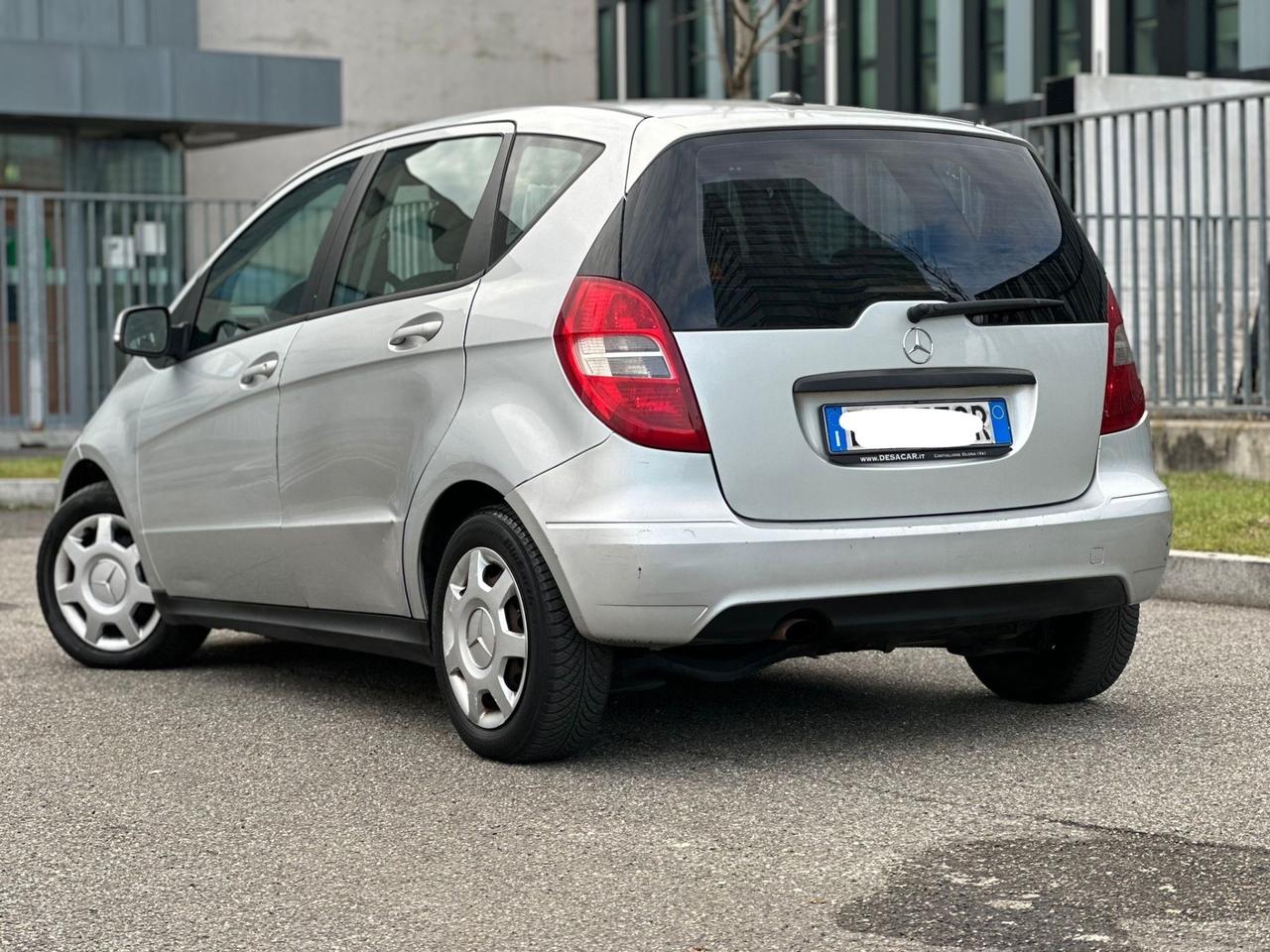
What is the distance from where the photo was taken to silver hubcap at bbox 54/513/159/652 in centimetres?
679

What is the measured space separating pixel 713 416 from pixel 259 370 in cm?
189

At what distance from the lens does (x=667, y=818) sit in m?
4.51

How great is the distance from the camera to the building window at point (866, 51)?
120ft

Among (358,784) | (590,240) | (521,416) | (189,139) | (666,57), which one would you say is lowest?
(358,784)

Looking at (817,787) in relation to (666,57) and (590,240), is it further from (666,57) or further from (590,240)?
(666,57)

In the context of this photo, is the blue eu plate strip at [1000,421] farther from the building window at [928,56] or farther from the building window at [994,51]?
the building window at [928,56]

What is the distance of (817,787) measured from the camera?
4.78m

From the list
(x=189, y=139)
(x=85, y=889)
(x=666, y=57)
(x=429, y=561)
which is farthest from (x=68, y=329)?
(x=666, y=57)

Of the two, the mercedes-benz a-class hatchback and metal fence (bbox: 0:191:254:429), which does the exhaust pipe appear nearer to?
the mercedes-benz a-class hatchback

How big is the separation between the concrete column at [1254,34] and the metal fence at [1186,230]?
18175mm

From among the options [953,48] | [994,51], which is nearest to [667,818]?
[994,51]

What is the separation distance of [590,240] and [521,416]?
0.46 meters

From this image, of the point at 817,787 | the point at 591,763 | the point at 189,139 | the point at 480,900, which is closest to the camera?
the point at 480,900

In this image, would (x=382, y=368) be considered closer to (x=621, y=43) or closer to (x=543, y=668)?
(x=543, y=668)
